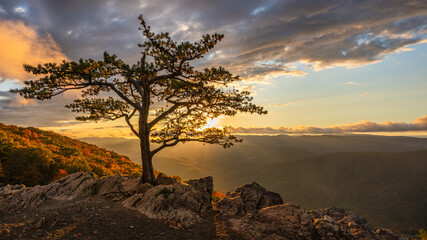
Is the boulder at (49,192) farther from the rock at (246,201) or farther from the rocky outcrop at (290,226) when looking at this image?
the rocky outcrop at (290,226)

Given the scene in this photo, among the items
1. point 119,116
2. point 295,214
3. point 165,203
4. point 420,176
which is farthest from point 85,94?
point 420,176

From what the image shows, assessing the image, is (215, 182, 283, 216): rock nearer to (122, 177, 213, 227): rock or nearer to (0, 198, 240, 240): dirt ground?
(122, 177, 213, 227): rock

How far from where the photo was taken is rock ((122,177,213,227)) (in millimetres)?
13977

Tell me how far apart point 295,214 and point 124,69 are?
13750 mm

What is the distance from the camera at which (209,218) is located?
48.2 ft

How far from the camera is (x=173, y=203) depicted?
15305 millimetres

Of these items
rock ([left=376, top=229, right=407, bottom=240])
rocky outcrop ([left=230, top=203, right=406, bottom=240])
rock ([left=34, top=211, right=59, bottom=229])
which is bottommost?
rock ([left=376, top=229, right=407, bottom=240])

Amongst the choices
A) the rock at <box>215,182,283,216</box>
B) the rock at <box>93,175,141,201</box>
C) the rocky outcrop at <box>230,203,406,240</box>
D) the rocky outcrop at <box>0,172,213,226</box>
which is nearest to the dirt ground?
the rocky outcrop at <box>0,172,213,226</box>

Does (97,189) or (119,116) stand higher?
(119,116)

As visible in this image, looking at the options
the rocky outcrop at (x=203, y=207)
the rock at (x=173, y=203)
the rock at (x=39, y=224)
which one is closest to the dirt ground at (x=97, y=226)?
the rock at (x=39, y=224)

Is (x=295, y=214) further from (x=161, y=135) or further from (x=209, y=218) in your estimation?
(x=161, y=135)

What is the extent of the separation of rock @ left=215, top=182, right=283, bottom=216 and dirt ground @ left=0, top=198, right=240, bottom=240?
1375 millimetres

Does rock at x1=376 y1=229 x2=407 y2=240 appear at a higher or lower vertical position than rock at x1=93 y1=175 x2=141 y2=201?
lower

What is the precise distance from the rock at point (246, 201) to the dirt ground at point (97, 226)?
1375mm
